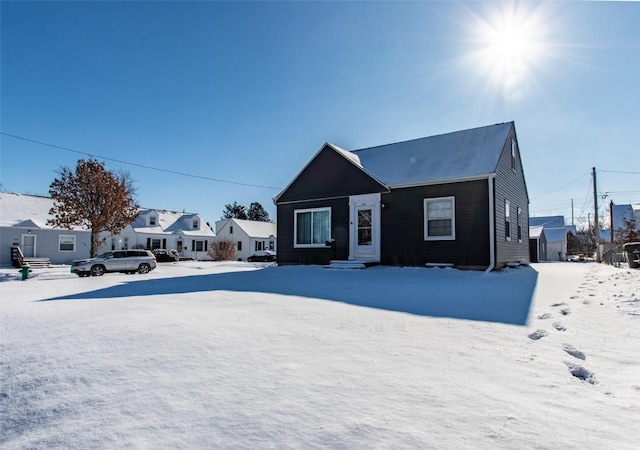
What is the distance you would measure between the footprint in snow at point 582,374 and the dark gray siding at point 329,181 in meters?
11.7

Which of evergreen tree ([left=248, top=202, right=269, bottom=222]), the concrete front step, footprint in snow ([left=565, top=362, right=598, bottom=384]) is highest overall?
evergreen tree ([left=248, top=202, right=269, bottom=222])

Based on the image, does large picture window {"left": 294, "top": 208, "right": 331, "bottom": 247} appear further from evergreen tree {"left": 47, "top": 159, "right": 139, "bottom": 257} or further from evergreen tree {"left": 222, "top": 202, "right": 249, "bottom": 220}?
evergreen tree {"left": 222, "top": 202, "right": 249, "bottom": 220}

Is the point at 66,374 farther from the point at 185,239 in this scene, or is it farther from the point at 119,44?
the point at 185,239

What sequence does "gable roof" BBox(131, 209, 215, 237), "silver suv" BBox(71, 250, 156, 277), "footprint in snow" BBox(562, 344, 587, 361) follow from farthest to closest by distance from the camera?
1. "gable roof" BBox(131, 209, 215, 237)
2. "silver suv" BBox(71, 250, 156, 277)
3. "footprint in snow" BBox(562, 344, 587, 361)

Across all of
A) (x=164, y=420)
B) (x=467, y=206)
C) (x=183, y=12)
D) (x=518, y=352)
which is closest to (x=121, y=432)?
(x=164, y=420)

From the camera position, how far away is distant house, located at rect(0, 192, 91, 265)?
26719 millimetres

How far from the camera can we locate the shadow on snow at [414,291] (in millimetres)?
6783

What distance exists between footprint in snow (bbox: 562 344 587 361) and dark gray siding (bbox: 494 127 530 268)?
9.29 metres

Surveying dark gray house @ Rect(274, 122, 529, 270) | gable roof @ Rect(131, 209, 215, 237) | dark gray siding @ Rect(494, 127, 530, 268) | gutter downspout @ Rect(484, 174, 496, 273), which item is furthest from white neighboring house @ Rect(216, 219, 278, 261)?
gutter downspout @ Rect(484, 174, 496, 273)

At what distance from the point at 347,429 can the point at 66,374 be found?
259 centimetres

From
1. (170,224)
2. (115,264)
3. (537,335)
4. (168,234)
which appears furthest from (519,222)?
(170,224)

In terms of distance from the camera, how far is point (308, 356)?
3.77 m

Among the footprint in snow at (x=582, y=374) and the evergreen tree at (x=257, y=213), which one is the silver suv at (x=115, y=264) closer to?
the footprint in snow at (x=582, y=374)

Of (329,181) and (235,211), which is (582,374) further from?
(235,211)
